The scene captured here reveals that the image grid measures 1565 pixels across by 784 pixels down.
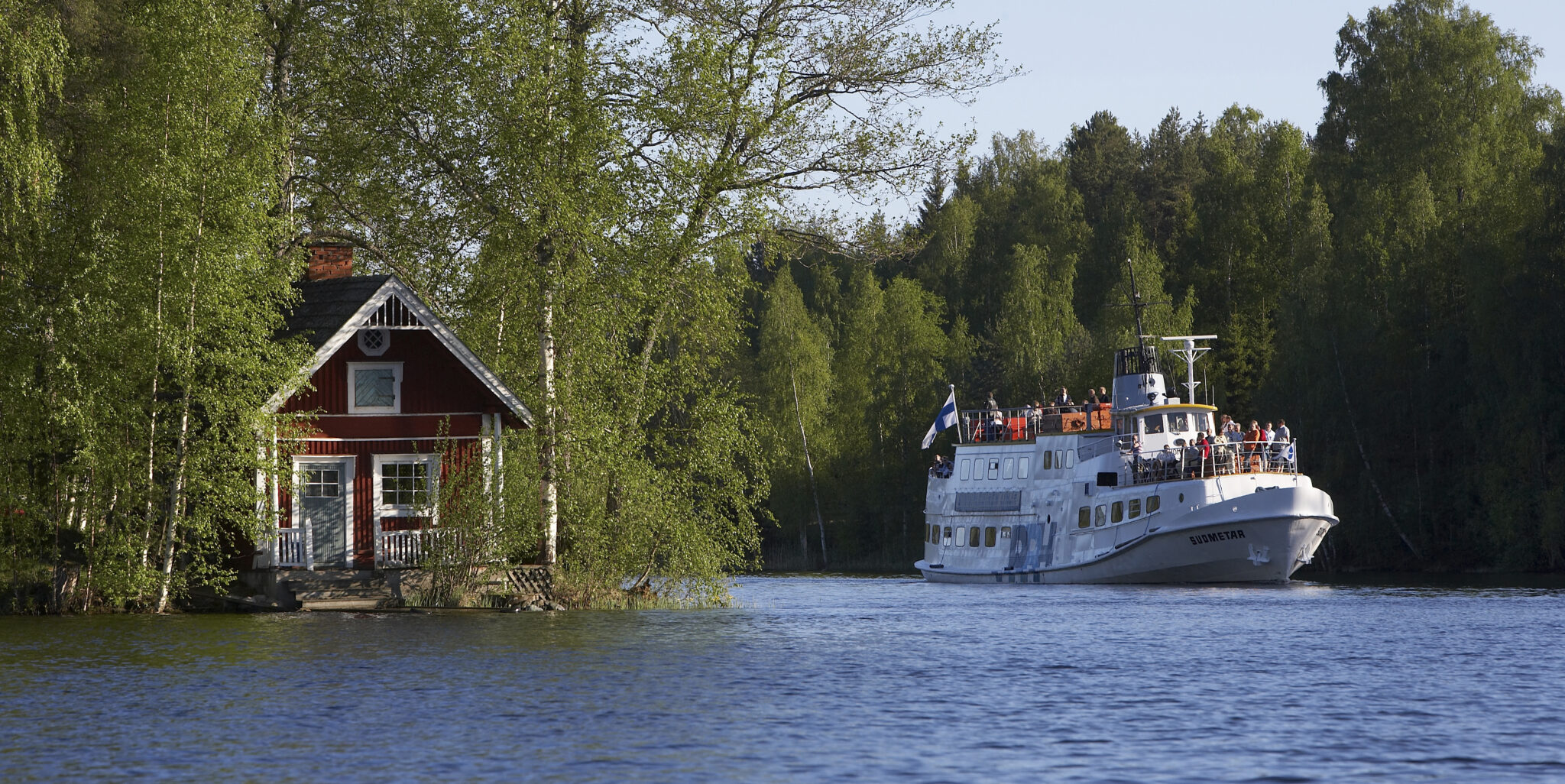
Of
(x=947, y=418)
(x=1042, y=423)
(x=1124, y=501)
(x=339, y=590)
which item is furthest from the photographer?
(x=1042, y=423)

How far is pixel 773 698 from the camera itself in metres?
19.5

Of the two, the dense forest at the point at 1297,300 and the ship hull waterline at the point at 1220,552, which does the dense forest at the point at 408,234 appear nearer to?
the dense forest at the point at 1297,300

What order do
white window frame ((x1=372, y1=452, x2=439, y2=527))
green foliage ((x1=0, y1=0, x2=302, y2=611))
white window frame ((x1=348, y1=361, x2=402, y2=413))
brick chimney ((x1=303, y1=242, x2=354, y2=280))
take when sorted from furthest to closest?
brick chimney ((x1=303, y1=242, x2=354, y2=280))
white window frame ((x1=348, y1=361, x2=402, y2=413))
white window frame ((x1=372, y1=452, x2=439, y2=527))
green foliage ((x1=0, y1=0, x2=302, y2=611))

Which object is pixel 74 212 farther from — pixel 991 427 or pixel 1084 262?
pixel 1084 262

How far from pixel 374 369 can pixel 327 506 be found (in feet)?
8.50

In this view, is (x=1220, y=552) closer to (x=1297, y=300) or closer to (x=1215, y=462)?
(x=1215, y=462)

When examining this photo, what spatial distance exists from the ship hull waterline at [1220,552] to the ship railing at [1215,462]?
149 centimetres

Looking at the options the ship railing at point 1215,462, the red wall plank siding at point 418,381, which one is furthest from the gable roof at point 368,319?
the ship railing at point 1215,462

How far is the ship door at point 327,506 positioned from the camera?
31469 mm

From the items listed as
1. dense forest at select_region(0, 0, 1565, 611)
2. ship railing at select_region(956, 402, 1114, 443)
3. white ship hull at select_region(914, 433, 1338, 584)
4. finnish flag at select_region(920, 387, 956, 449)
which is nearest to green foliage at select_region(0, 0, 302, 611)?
dense forest at select_region(0, 0, 1565, 611)

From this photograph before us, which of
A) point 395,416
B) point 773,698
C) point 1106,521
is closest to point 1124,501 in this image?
point 1106,521

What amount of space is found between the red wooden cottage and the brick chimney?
12.7ft

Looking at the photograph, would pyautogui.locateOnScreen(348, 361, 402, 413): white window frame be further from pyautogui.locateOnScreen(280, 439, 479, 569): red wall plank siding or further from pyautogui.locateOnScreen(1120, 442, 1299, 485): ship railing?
pyautogui.locateOnScreen(1120, 442, 1299, 485): ship railing

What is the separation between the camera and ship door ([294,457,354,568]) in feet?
103
